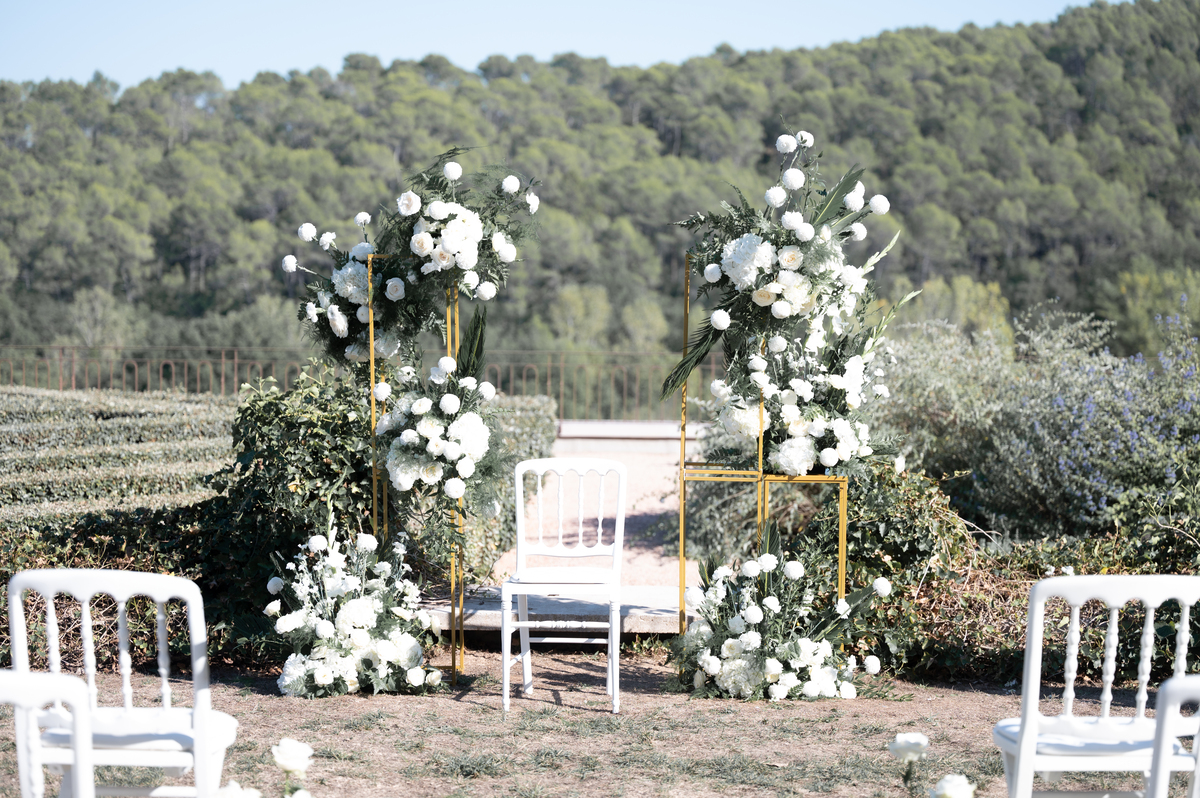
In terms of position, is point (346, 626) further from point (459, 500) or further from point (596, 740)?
point (596, 740)

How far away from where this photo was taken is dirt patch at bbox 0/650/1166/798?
2.53 metres

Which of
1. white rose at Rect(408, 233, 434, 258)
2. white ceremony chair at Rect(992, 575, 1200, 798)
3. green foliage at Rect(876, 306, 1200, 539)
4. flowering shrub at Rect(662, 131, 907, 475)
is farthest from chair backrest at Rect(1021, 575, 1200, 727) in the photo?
green foliage at Rect(876, 306, 1200, 539)

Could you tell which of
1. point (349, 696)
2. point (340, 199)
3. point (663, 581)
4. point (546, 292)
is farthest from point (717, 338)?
point (340, 199)

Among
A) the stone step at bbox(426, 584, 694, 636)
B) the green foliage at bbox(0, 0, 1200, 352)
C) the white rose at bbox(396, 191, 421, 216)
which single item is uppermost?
the green foliage at bbox(0, 0, 1200, 352)

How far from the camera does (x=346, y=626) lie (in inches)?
128

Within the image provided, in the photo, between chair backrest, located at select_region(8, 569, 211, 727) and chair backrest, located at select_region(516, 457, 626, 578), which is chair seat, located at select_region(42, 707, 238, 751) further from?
chair backrest, located at select_region(516, 457, 626, 578)

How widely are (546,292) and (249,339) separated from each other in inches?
374

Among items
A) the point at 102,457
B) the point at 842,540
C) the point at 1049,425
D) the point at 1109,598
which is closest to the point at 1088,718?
the point at 1109,598

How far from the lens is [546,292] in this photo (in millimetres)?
27797

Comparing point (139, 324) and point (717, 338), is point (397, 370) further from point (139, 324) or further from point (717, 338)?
point (139, 324)

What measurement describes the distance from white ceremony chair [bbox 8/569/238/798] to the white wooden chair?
1.65 meters

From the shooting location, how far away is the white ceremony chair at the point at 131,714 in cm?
174

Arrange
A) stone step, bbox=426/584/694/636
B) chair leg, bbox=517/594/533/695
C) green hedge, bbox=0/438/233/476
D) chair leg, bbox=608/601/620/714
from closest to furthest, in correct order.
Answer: chair leg, bbox=608/601/620/714 → chair leg, bbox=517/594/533/695 → stone step, bbox=426/584/694/636 → green hedge, bbox=0/438/233/476

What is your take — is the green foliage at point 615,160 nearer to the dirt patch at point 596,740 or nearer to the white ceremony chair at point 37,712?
the dirt patch at point 596,740
